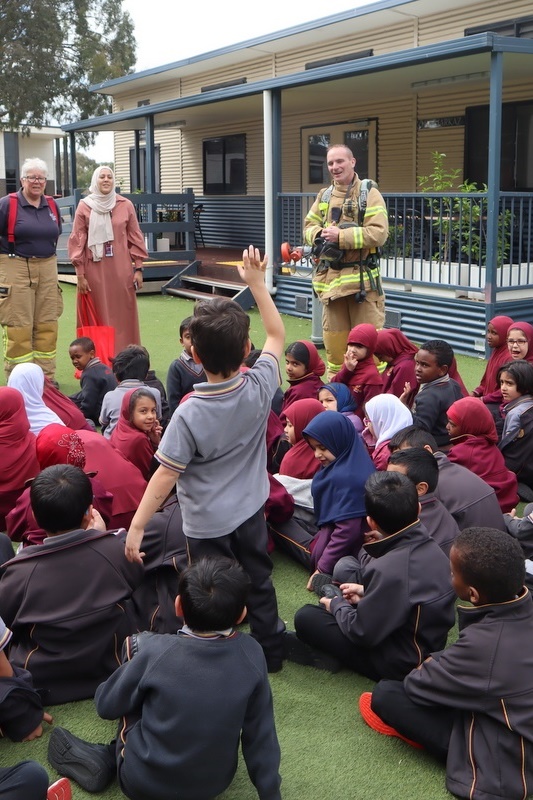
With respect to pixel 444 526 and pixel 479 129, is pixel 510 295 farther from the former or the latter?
pixel 444 526

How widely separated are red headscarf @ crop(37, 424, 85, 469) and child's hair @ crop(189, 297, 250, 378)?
1.22 meters

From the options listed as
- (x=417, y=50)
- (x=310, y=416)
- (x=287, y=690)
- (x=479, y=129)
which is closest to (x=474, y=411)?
(x=310, y=416)

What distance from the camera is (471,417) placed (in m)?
4.25

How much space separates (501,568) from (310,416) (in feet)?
6.78

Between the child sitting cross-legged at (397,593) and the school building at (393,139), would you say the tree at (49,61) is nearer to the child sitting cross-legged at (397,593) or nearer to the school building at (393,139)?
the school building at (393,139)

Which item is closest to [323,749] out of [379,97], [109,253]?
[109,253]

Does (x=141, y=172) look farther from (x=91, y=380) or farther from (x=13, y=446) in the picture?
(x=13, y=446)

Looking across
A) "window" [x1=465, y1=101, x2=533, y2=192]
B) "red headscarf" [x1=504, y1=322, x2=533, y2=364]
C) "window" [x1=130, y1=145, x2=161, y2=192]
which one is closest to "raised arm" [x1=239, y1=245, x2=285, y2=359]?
"red headscarf" [x1=504, y1=322, x2=533, y2=364]

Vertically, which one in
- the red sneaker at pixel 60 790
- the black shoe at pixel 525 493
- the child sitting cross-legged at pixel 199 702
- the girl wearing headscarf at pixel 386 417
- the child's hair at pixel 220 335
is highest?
the child's hair at pixel 220 335

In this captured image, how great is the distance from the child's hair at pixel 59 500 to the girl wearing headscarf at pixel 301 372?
2.44 metres

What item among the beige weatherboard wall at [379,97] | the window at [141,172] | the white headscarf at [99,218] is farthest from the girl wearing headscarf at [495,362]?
the window at [141,172]

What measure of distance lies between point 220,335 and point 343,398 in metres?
2.63

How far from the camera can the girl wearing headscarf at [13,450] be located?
4.15 m

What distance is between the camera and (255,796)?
2541 millimetres
